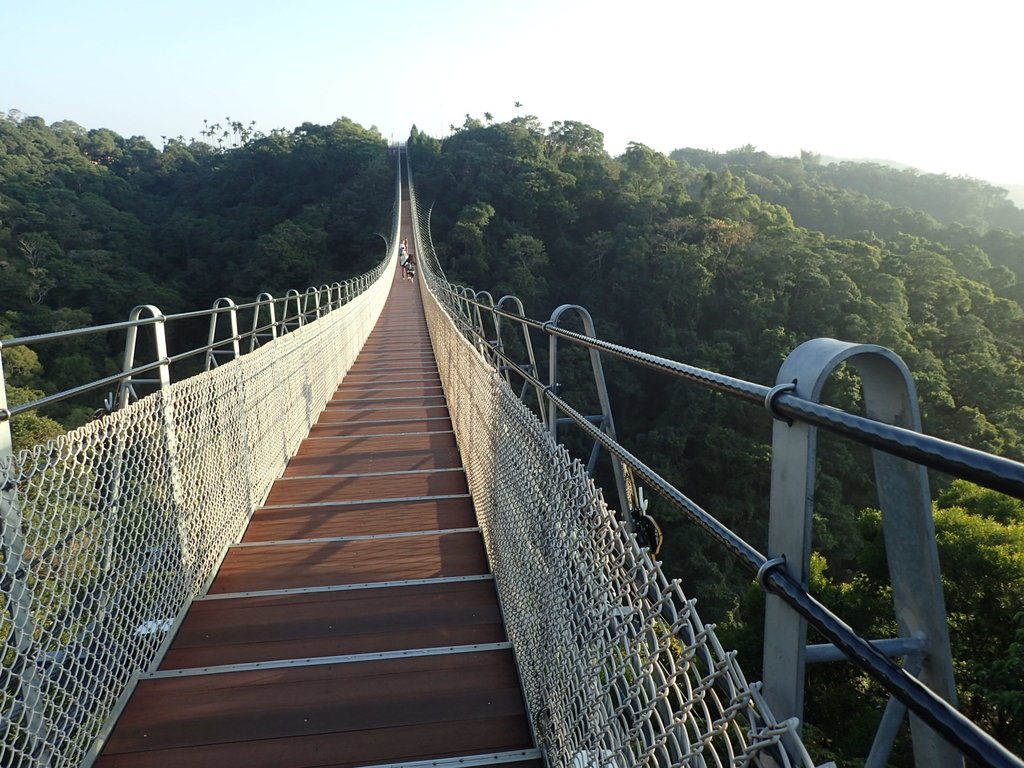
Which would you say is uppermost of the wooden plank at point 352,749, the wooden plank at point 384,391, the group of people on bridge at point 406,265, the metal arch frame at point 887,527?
the group of people on bridge at point 406,265

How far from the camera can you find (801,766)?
2.19 feet

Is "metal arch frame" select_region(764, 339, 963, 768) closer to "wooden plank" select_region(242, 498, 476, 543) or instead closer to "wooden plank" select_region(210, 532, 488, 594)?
"wooden plank" select_region(210, 532, 488, 594)

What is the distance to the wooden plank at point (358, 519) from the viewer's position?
305cm

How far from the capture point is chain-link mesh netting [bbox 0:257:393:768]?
1488 millimetres

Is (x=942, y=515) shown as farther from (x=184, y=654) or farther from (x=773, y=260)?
(x=773, y=260)

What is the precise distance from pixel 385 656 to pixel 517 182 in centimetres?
4108

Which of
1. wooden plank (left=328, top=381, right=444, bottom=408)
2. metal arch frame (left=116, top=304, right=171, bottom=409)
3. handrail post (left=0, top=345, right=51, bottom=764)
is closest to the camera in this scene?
handrail post (left=0, top=345, right=51, bottom=764)

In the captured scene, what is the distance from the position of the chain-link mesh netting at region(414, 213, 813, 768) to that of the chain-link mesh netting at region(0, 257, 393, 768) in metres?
1.13

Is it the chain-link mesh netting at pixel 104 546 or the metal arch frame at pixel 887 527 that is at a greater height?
the metal arch frame at pixel 887 527

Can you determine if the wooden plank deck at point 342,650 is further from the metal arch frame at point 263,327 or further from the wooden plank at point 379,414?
the wooden plank at point 379,414

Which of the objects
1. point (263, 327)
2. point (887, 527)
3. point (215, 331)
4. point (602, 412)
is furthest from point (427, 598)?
point (215, 331)

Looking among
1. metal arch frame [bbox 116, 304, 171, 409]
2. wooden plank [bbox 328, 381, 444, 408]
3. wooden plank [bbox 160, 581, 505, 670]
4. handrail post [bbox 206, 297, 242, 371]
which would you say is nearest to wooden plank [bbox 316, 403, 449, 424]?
wooden plank [bbox 328, 381, 444, 408]

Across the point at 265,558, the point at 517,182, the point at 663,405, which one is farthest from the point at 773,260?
the point at 265,558

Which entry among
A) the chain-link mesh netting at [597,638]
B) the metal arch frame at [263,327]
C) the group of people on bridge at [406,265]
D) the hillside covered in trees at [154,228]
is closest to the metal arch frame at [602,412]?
the chain-link mesh netting at [597,638]
